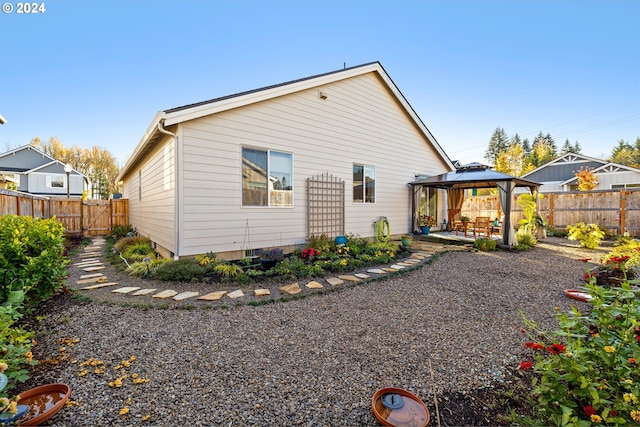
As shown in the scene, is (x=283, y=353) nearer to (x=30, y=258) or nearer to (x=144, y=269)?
(x=30, y=258)

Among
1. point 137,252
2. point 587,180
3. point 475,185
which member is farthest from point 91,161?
point 587,180

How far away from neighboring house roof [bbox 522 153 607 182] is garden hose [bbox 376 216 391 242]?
24.2 metres

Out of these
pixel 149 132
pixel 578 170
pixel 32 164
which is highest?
pixel 32 164

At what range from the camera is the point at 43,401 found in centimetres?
190

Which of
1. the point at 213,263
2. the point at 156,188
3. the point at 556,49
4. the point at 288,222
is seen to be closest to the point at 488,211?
the point at 556,49

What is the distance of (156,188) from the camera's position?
7.63 m

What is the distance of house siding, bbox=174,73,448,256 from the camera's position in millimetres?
5805

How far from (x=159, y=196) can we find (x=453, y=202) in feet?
37.6

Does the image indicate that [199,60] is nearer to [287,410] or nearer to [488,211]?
[287,410]

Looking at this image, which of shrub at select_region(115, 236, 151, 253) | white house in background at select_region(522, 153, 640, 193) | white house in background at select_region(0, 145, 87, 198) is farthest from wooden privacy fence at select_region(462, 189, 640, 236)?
white house in background at select_region(0, 145, 87, 198)

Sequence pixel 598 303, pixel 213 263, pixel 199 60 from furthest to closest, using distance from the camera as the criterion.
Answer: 1. pixel 199 60
2. pixel 213 263
3. pixel 598 303

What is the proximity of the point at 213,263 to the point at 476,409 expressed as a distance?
494 centimetres

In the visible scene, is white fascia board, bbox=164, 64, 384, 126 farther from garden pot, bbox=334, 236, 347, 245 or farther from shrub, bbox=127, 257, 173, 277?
garden pot, bbox=334, 236, 347, 245

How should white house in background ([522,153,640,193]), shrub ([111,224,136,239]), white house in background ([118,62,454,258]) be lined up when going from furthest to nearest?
white house in background ([522,153,640,193]) → shrub ([111,224,136,239]) → white house in background ([118,62,454,258])
